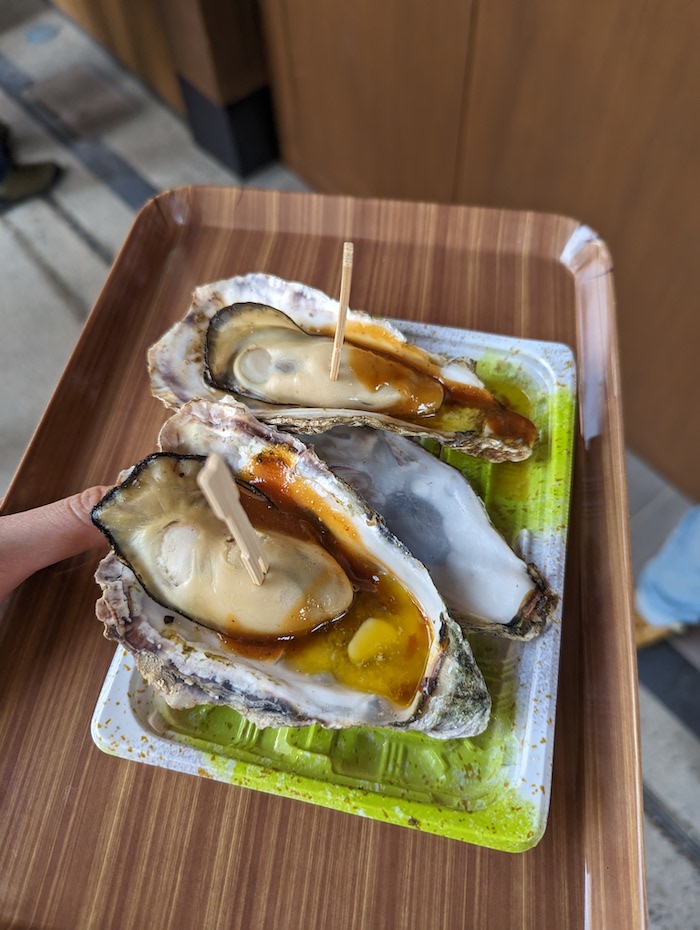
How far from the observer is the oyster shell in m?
0.61

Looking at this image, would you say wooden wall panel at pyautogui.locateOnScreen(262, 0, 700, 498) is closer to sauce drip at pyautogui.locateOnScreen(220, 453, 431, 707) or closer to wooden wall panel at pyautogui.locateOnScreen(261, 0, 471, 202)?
wooden wall panel at pyautogui.locateOnScreen(261, 0, 471, 202)

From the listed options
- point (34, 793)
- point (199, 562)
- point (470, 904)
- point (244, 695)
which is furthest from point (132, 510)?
point (470, 904)

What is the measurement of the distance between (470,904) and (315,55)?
5.05 ft

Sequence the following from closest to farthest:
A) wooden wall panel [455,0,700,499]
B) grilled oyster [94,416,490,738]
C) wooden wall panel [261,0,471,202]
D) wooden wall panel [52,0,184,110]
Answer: grilled oyster [94,416,490,738] → wooden wall panel [455,0,700,499] → wooden wall panel [261,0,471,202] → wooden wall panel [52,0,184,110]

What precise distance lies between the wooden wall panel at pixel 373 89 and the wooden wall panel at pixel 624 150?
0.08 meters

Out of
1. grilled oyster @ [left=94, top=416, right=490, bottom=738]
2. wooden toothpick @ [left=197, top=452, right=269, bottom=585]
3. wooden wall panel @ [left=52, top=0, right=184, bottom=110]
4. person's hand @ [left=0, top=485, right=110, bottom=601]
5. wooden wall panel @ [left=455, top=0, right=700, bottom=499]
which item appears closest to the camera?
wooden toothpick @ [left=197, top=452, right=269, bottom=585]

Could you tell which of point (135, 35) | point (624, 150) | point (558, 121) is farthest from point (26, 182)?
point (624, 150)

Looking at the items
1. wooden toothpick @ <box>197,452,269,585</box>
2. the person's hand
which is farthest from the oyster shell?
the person's hand

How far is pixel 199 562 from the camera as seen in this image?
0.60m

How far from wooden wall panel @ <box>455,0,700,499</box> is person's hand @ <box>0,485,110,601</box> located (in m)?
0.88

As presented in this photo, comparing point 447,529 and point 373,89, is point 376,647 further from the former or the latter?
point 373,89

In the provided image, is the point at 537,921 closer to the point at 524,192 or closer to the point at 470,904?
the point at 470,904

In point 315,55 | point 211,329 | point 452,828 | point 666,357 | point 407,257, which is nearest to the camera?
point 452,828

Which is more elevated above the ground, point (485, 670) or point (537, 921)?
point (485, 670)
